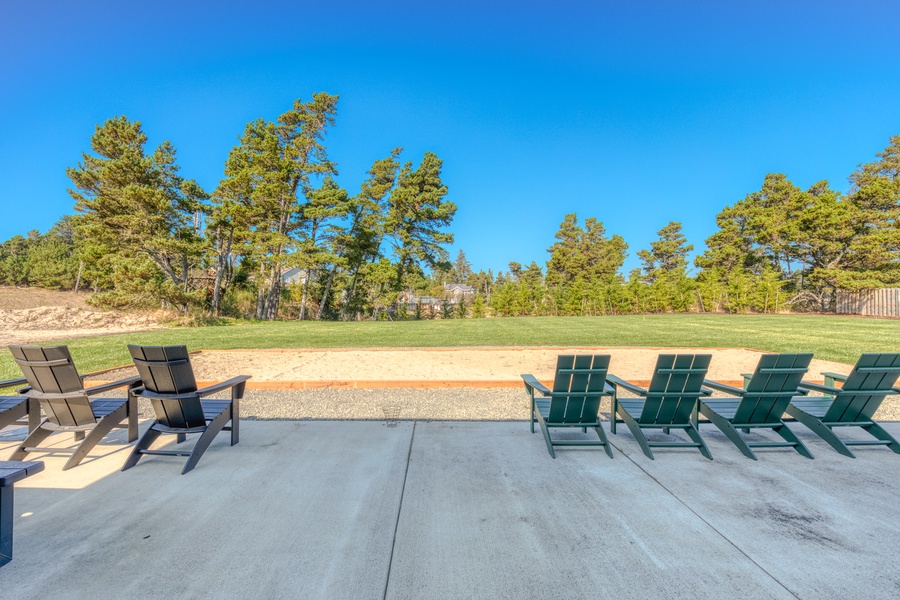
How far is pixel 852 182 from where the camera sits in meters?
36.4

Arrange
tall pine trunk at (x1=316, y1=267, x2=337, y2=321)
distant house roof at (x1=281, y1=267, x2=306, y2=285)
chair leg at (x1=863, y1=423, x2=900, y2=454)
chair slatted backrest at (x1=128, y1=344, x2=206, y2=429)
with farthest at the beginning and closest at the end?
1. distant house roof at (x1=281, y1=267, x2=306, y2=285)
2. tall pine trunk at (x1=316, y1=267, x2=337, y2=321)
3. chair leg at (x1=863, y1=423, x2=900, y2=454)
4. chair slatted backrest at (x1=128, y1=344, x2=206, y2=429)

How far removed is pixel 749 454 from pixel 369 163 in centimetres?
2984

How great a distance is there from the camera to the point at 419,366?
8.04 meters

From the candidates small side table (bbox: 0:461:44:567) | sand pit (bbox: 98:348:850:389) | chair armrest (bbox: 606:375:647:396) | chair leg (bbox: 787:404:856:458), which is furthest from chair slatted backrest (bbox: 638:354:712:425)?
small side table (bbox: 0:461:44:567)

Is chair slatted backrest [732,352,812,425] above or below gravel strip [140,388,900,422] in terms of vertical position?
above

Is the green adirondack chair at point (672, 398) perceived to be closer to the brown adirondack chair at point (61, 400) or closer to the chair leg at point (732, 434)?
the chair leg at point (732, 434)

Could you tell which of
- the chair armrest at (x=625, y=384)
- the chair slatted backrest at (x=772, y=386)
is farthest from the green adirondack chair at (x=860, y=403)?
the chair armrest at (x=625, y=384)

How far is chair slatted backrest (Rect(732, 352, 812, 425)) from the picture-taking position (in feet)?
10.9

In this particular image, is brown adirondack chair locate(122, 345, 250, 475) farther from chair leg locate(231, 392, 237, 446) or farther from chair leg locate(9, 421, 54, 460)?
chair leg locate(9, 421, 54, 460)

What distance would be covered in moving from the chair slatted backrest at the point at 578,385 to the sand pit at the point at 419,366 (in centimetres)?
260

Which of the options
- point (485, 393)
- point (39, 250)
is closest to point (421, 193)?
point (485, 393)

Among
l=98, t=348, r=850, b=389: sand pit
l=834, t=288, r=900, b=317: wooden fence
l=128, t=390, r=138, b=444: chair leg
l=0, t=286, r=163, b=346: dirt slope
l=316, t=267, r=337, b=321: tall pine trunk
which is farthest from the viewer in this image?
l=316, t=267, r=337, b=321: tall pine trunk

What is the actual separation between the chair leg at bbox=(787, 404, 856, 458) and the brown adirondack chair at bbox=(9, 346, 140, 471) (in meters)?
6.11

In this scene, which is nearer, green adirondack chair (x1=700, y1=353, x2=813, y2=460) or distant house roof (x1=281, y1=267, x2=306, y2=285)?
green adirondack chair (x1=700, y1=353, x2=813, y2=460)
